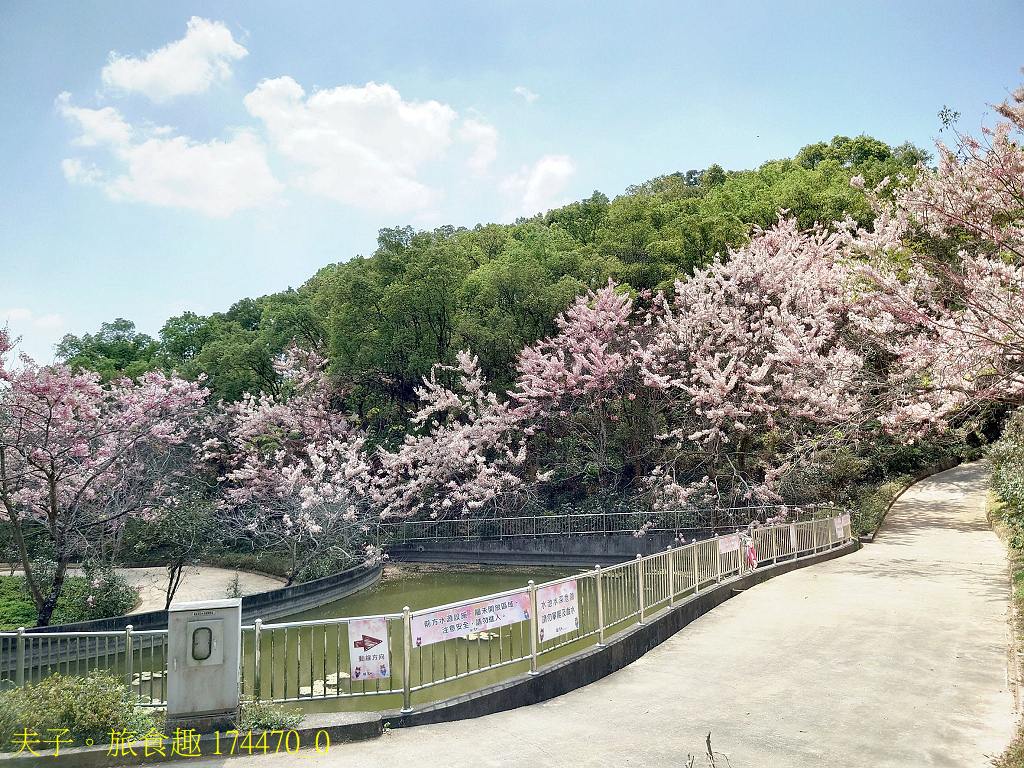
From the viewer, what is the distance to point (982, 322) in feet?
37.0

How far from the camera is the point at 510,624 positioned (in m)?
8.61

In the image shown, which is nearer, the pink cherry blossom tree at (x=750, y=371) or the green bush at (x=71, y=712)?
the green bush at (x=71, y=712)

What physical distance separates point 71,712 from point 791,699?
298 inches

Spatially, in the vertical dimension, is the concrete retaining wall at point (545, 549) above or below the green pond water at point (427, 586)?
above

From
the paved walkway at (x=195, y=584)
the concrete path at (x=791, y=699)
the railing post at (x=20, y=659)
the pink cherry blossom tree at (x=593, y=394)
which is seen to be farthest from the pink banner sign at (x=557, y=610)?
the pink cherry blossom tree at (x=593, y=394)

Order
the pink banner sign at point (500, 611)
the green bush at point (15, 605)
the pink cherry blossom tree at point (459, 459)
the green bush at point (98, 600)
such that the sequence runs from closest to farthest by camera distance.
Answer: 1. the pink banner sign at point (500, 611)
2. the green bush at point (98, 600)
3. the green bush at point (15, 605)
4. the pink cherry blossom tree at point (459, 459)

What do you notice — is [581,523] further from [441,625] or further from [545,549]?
[441,625]

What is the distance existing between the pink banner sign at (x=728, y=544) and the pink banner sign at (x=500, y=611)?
6.89 meters

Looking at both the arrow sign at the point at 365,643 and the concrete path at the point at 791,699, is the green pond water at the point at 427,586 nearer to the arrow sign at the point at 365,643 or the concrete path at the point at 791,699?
the concrete path at the point at 791,699

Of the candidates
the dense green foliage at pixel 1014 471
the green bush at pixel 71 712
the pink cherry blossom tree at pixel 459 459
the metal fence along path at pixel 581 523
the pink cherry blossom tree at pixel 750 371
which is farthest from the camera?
the pink cherry blossom tree at pixel 459 459

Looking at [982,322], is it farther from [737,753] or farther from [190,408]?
[190,408]

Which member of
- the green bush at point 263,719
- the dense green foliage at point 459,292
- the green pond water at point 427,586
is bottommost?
the green pond water at point 427,586

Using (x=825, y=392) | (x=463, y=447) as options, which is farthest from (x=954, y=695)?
(x=463, y=447)

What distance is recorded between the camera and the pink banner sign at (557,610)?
354 inches
